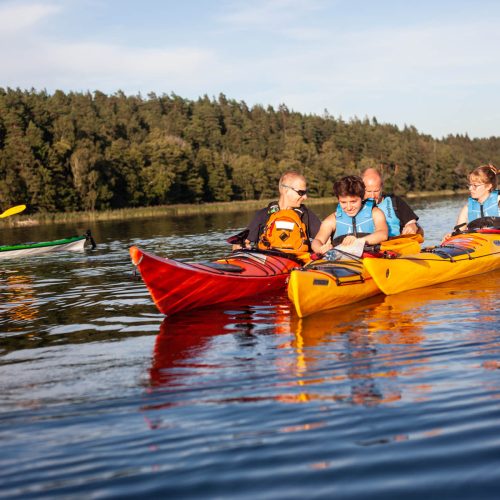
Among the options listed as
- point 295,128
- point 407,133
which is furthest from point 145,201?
point 407,133

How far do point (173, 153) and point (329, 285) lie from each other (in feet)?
254

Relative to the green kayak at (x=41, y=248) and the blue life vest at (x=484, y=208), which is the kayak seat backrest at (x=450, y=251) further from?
the green kayak at (x=41, y=248)

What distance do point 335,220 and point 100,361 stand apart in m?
4.03

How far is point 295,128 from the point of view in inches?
5448

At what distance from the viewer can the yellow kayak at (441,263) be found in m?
8.02

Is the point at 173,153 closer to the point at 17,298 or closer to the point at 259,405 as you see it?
the point at 17,298

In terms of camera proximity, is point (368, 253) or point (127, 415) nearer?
point (127, 415)

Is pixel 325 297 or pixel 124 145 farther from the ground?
pixel 124 145

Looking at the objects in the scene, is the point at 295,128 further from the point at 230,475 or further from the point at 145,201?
the point at 230,475

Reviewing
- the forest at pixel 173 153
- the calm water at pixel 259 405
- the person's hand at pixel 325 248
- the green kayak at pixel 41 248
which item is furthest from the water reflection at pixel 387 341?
the forest at pixel 173 153

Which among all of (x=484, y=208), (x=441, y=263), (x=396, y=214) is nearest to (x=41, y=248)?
(x=396, y=214)

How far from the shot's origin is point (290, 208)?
8805mm

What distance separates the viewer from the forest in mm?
66500

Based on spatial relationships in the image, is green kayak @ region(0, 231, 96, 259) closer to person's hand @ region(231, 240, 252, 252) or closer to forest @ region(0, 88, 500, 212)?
person's hand @ region(231, 240, 252, 252)
